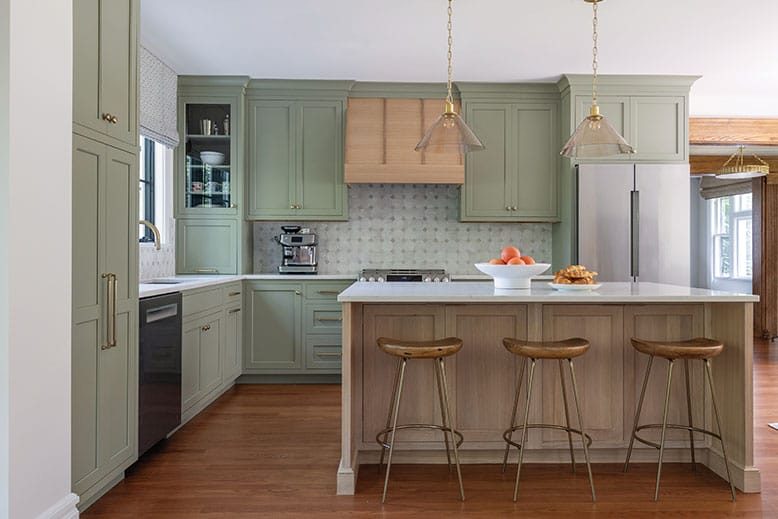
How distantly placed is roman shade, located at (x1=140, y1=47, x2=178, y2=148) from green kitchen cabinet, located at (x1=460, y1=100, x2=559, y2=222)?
2.46m

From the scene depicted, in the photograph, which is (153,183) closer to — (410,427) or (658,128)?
(410,427)

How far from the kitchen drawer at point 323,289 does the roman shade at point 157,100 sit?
160cm

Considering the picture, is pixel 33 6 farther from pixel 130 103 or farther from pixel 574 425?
pixel 574 425

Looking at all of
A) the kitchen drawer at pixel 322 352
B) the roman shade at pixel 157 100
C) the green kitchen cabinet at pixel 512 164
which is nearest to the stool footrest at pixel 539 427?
the kitchen drawer at pixel 322 352

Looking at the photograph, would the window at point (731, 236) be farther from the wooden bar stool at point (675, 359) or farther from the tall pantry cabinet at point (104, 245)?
the tall pantry cabinet at point (104, 245)

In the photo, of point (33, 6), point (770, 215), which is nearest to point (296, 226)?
point (33, 6)

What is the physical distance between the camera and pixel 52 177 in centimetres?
213

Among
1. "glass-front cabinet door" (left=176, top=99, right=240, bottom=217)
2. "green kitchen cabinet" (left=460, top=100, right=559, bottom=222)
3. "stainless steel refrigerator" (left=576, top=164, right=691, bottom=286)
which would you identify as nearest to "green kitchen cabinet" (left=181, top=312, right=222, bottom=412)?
"glass-front cabinet door" (left=176, top=99, right=240, bottom=217)

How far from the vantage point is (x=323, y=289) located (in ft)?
16.2

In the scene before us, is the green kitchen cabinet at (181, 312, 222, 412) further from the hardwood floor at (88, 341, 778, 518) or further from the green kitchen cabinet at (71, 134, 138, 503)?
the green kitchen cabinet at (71, 134, 138, 503)

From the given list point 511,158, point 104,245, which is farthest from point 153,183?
point 511,158

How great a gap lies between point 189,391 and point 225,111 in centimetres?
250

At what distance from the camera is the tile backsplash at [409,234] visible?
5488 mm

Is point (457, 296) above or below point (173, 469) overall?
above
